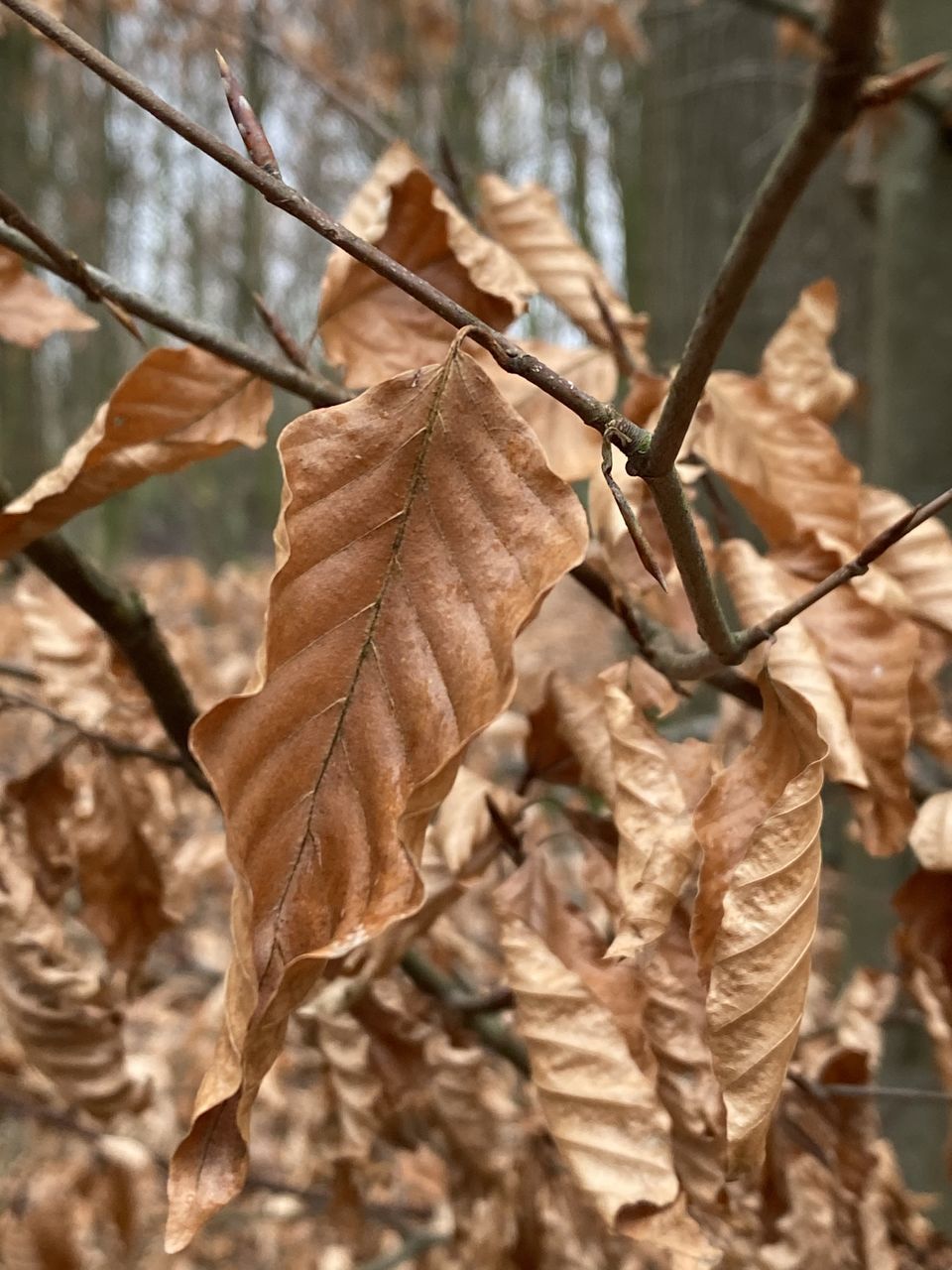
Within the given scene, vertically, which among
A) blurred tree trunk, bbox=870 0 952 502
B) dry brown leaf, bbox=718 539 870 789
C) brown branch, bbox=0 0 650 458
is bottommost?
dry brown leaf, bbox=718 539 870 789

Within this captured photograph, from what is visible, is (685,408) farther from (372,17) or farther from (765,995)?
(372,17)

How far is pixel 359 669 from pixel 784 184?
0.77 feet

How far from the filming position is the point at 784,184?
1.16 feet

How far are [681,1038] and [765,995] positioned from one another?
0.18 metres

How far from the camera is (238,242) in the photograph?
7906 millimetres

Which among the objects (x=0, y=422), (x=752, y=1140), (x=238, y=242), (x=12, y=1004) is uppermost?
(x=238, y=242)

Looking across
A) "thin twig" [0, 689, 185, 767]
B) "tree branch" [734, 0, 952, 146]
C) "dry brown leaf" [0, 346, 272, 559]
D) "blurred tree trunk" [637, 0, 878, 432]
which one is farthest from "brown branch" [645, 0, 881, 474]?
"blurred tree trunk" [637, 0, 878, 432]

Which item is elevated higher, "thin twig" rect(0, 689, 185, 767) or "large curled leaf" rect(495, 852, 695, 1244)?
"thin twig" rect(0, 689, 185, 767)

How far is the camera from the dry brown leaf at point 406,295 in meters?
0.59

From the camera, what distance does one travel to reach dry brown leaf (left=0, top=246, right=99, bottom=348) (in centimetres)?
64

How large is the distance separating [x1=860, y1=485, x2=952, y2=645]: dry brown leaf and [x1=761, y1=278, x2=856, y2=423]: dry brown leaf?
9cm

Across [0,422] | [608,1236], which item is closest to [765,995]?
[608,1236]

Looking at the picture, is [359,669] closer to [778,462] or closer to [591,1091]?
[591,1091]

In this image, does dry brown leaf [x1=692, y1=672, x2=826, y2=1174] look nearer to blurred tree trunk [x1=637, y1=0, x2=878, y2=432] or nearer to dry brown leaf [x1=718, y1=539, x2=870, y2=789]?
dry brown leaf [x1=718, y1=539, x2=870, y2=789]
